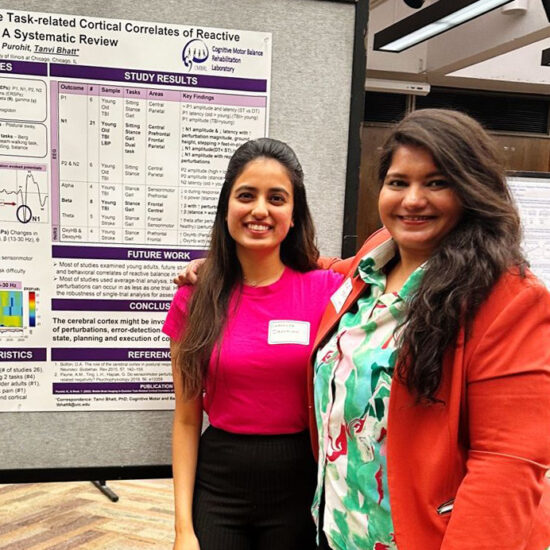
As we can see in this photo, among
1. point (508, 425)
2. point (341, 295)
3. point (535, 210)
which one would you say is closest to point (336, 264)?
point (341, 295)

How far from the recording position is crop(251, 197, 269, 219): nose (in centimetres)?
130

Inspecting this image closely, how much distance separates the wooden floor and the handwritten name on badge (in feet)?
5.95

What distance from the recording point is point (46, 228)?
145cm

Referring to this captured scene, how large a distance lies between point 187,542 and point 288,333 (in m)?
0.52

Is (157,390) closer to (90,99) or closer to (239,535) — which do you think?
(239,535)

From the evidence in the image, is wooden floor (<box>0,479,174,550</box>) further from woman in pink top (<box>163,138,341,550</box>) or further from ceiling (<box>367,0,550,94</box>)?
ceiling (<box>367,0,550,94</box>)

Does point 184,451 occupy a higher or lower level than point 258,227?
lower

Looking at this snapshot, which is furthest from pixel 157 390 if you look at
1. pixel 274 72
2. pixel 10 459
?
pixel 274 72

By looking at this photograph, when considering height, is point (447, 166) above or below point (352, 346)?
above

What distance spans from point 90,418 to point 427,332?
0.95 metres

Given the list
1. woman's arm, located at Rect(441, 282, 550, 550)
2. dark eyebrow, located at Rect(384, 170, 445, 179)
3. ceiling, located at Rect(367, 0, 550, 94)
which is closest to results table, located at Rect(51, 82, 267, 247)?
dark eyebrow, located at Rect(384, 170, 445, 179)

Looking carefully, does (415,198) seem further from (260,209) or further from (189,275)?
(189,275)

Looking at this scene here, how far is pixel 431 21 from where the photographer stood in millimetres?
4008

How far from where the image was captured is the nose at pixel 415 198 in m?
1.06
